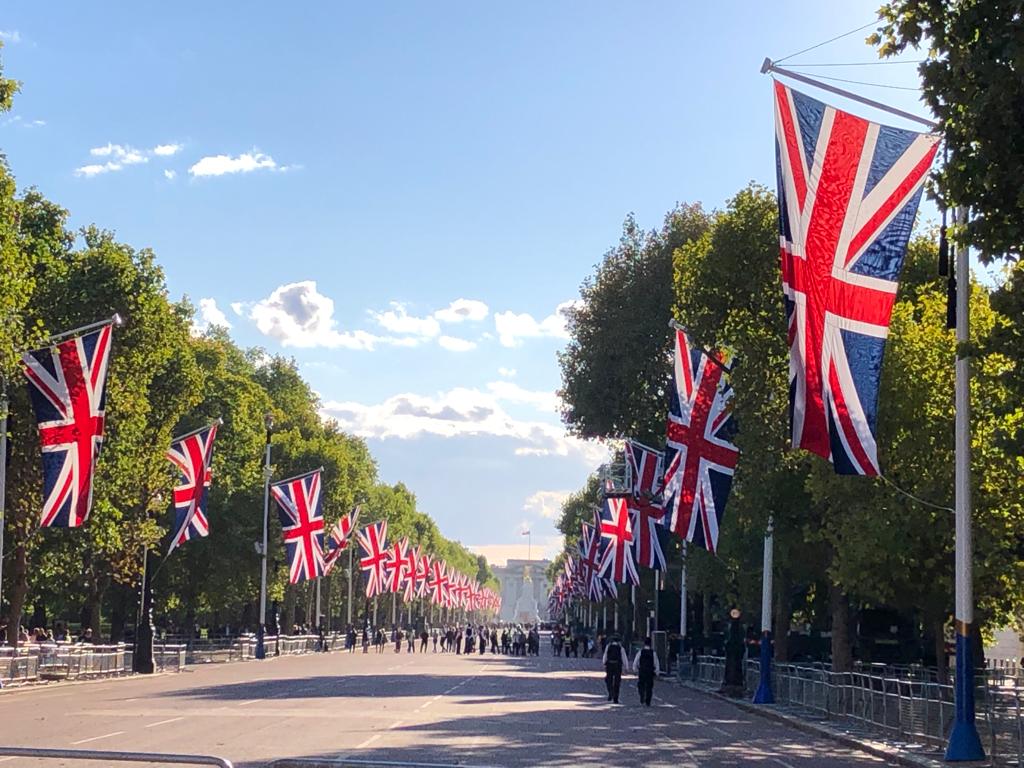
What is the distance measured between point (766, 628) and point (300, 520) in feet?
75.6

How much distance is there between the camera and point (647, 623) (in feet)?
277

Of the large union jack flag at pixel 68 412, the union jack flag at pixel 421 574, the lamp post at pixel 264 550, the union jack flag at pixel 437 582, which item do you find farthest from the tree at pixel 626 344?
the union jack flag at pixel 437 582

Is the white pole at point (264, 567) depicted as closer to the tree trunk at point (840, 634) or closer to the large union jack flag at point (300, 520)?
the large union jack flag at point (300, 520)

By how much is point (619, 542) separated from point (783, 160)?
34.7 m

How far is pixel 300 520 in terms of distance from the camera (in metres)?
55.0

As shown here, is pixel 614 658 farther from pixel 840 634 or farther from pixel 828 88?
pixel 828 88

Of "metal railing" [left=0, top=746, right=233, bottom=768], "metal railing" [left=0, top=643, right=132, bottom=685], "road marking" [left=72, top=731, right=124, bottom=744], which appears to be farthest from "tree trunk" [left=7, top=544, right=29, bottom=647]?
"metal railing" [left=0, top=746, right=233, bottom=768]

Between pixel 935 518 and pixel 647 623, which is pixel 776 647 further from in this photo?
pixel 647 623

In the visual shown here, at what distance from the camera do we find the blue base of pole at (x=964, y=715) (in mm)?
21406

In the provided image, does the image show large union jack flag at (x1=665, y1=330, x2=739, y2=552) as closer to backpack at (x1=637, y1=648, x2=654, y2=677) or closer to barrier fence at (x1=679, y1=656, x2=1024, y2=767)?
barrier fence at (x1=679, y1=656, x2=1024, y2=767)

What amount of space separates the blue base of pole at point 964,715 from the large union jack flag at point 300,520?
35.9 metres

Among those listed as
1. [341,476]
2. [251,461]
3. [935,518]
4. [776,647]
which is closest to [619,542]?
[776,647]

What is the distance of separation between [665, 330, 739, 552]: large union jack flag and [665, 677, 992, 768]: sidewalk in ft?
14.3

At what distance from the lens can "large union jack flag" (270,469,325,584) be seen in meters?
54.9
